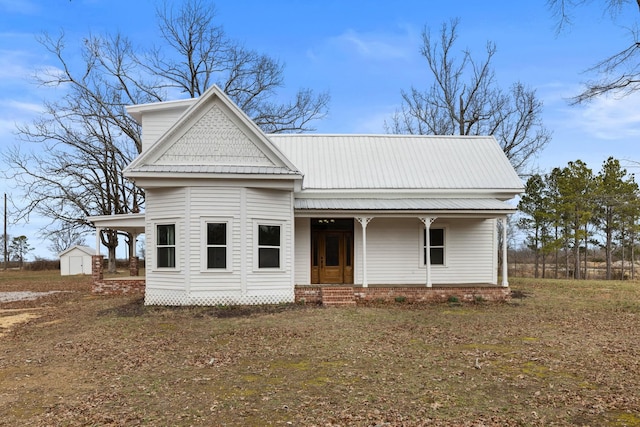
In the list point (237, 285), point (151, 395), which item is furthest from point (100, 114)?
point (151, 395)

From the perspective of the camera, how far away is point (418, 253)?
1803cm

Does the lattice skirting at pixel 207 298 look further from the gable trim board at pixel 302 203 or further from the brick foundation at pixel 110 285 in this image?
the brick foundation at pixel 110 285

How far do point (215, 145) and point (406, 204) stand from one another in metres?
7.17

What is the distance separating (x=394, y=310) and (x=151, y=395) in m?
9.32

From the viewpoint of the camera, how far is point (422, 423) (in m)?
5.61

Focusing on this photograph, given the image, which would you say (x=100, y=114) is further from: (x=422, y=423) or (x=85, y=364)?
(x=422, y=423)

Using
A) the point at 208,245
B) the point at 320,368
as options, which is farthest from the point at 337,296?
the point at 320,368

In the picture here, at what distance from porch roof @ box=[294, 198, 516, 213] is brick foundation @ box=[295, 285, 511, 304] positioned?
2.77 meters

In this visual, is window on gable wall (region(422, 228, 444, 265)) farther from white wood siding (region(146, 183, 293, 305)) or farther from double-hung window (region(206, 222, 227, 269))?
double-hung window (region(206, 222, 227, 269))

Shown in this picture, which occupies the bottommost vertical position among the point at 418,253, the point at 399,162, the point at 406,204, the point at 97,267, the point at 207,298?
the point at 207,298

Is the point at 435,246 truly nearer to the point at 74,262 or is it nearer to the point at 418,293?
the point at 418,293

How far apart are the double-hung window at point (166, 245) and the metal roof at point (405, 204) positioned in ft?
14.1

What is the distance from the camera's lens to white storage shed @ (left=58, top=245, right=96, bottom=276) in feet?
125

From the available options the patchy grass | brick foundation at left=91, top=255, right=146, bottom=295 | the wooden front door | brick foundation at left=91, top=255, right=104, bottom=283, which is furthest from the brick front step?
brick foundation at left=91, top=255, right=104, bottom=283
